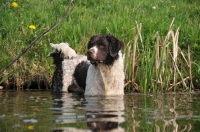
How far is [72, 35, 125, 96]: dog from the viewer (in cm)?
1037

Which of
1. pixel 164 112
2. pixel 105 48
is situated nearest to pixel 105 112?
pixel 164 112

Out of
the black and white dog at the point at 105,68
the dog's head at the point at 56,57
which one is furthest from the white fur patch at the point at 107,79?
the dog's head at the point at 56,57

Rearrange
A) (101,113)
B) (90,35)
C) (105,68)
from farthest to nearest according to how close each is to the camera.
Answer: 1. (90,35)
2. (105,68)
3. (101,113)

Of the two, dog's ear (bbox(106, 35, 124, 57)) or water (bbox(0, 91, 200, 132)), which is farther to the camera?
dog's ear (bbox(106, 35, 124, 57))

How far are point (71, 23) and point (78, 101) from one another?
459cm

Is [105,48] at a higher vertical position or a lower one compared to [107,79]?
higher

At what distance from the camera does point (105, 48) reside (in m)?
10.3

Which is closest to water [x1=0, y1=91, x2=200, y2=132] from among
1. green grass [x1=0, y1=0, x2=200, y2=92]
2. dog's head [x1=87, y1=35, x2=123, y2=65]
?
dog's head [x1=87, y1=35, x2=123, y2=65]

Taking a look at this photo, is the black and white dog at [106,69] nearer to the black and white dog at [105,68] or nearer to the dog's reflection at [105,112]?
the black and white dog at [105,68]

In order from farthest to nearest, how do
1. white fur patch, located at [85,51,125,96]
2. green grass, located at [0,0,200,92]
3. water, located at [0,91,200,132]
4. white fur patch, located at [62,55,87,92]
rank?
1. white fur patch, located at [62,55,87,92]
2. green grass, located at [0,0,200,92]
3. white fur patch, located at [85,51,125,96]
4. water, located at [0,91,200,132]

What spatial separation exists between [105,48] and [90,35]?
2189mm

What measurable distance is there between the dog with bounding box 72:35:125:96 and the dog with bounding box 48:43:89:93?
918mm

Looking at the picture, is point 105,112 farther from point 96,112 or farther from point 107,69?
point 107,69

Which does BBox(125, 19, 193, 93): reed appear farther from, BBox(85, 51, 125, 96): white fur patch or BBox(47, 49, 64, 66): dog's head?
BBox(47, 49, 64, 66): dog's head
